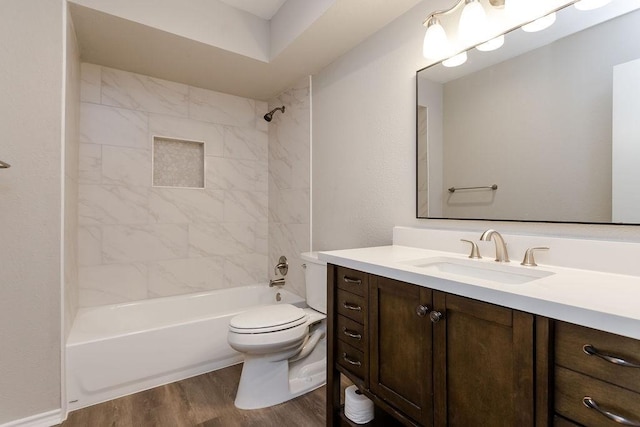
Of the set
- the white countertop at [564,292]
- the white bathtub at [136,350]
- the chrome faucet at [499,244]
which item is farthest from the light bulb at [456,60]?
the white bathtub at [136,350]

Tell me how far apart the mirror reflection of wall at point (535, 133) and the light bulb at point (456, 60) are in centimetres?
8

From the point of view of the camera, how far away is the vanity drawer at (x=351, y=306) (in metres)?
1.21

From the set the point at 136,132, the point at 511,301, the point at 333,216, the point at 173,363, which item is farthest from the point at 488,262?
the point at 136,132

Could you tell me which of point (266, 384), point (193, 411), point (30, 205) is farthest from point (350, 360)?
point (30, 205)

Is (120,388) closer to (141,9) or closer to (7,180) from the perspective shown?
(7,180)

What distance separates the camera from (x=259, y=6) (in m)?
2.09

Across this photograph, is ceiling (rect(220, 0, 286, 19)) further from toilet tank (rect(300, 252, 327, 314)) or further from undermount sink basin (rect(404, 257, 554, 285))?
undermount sink basin (rect(404, 257, 554, 285))

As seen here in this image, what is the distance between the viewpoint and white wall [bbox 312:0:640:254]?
1.70 m

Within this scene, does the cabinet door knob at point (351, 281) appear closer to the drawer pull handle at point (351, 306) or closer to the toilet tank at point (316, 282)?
the drawer pull handle at point (351, 306)

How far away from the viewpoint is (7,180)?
149 cm

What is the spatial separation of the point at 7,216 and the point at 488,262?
2.18 metres

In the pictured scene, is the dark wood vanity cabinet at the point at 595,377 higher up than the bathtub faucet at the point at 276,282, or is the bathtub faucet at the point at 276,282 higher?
the dark wood vanity cabinet at the point at 595,377

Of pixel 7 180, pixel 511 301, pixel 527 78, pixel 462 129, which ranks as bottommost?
pixel 511 301

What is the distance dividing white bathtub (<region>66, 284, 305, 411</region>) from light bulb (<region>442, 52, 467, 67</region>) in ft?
6.27
